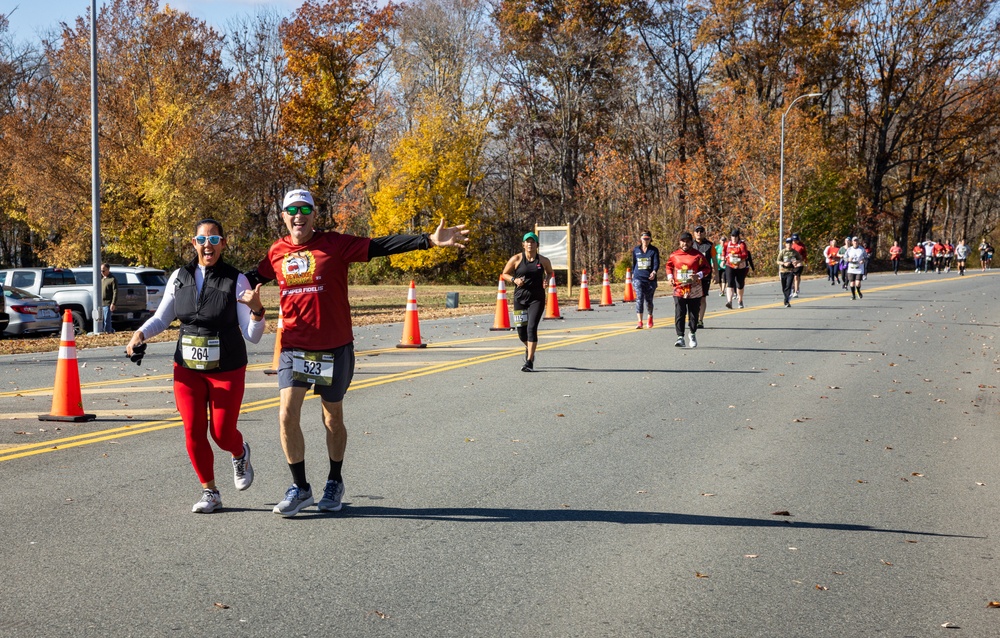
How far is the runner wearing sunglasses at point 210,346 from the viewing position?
649 cm

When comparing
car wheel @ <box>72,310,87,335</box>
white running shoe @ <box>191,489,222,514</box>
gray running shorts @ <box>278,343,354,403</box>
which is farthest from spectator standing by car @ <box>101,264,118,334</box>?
gray running shorts @ <box>278,343,354,403</box>

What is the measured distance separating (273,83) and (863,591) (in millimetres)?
58145

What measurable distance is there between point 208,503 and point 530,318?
26.4ft

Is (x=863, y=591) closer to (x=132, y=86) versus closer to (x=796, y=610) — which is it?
(x=796, y=610)

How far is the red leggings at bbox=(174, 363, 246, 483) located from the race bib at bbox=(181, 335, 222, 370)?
0.09m

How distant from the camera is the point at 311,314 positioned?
651 cm

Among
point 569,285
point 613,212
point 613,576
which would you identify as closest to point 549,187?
point 613,212

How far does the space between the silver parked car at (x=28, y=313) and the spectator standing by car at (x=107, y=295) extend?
3.35 feet

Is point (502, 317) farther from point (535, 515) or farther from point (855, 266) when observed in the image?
point (535, 515)

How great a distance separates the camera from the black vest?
6512 millimetres

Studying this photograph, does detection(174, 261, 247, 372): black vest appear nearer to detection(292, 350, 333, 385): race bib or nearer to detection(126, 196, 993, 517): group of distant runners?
detection(126, 196, 993, 517): group of distant runners

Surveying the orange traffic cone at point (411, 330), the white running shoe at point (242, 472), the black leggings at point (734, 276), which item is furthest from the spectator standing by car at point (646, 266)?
the white running shoe at point (242, 472)

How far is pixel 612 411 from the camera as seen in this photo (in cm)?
1081

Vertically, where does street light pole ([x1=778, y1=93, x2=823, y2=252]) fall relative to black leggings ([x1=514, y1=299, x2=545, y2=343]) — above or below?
above
